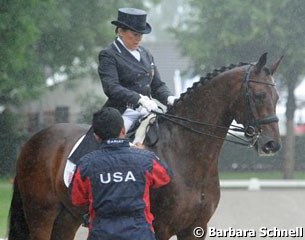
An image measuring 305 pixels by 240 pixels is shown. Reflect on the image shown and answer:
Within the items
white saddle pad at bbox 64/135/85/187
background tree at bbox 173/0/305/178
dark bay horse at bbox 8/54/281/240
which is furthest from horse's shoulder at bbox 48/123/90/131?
background tree at bbox 173/0/305/178

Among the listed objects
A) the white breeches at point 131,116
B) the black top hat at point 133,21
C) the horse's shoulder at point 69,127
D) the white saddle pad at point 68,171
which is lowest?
the white saddle pad at point 68,171

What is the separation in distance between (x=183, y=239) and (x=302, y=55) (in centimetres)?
1870

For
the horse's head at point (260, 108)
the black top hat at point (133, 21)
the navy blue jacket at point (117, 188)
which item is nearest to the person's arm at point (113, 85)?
the black top hat at point (133, 21)

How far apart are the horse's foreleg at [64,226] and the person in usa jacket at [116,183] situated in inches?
94.8

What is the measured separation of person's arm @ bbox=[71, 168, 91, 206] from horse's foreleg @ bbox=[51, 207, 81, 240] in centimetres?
238

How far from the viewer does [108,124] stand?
5.29 metres

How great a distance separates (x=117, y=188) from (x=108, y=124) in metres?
0.44

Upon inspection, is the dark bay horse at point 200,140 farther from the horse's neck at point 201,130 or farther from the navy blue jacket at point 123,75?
the navy blue jacket at point 123,75

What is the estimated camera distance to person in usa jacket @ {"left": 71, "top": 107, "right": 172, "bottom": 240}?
16.7ft

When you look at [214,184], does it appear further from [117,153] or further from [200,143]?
[117,153]

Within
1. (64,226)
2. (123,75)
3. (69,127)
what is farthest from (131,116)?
(64,226)

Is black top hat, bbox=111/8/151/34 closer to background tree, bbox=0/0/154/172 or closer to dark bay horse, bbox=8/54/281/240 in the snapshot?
dark bay horse, bbox=8/54/281/240

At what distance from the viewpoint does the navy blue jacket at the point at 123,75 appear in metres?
7.04

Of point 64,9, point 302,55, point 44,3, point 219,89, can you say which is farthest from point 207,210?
point 302,55
